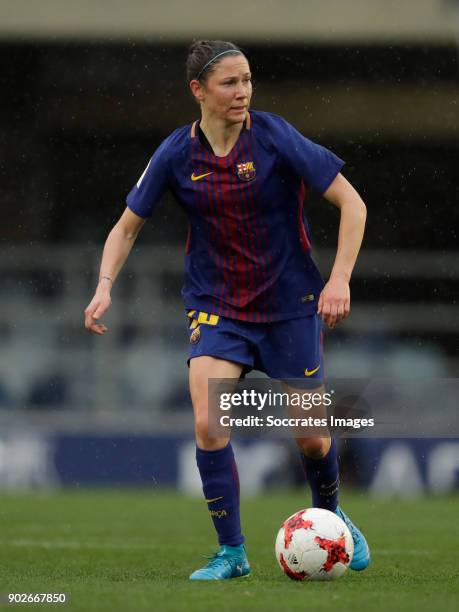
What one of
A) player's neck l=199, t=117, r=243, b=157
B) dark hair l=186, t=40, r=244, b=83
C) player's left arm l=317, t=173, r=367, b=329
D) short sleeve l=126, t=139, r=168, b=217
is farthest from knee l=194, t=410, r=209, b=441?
dark hair l=186, t=40, r=244, b=83

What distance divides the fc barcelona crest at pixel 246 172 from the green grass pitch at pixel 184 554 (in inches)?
56.1

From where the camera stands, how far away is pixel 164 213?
644 inches

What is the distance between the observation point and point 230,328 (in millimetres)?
5266

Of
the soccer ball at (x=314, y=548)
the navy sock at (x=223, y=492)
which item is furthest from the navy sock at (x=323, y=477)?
the soccer ball at (x=314, y=548)

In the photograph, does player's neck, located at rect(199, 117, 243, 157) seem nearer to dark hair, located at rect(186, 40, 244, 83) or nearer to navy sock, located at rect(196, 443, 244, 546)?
dark hair, located at rect(186, 40, 244, 83)

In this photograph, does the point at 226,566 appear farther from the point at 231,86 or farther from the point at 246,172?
the point at 231,86

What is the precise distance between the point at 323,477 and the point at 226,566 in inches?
28.0

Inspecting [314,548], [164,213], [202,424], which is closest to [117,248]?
[202,424]

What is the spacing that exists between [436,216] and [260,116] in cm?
1325

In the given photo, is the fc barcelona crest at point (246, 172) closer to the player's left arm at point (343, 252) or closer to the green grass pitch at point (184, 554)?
the player's left arm at point (343, 252)

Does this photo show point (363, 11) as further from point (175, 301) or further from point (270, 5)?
point (175, 301)

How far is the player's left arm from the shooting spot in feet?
15.9

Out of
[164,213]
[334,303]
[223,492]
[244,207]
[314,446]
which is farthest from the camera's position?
[164,213]

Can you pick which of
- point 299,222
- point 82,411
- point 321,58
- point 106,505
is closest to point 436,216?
point 321,58
